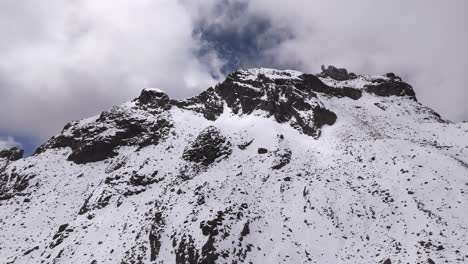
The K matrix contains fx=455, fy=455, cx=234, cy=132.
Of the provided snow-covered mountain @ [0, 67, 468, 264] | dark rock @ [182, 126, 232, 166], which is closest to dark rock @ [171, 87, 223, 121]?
snow-covered mountain @ [0, 67, 468, 264]

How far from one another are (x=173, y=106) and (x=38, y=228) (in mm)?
35865

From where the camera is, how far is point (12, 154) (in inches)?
3575

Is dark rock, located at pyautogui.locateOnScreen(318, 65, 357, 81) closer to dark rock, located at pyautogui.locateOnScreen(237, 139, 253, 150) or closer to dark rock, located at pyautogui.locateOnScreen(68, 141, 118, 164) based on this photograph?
dark rock, located at pyautogui.locateOnScreen(237, 139, 253, 150)

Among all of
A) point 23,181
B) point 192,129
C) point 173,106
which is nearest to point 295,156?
point 192,129

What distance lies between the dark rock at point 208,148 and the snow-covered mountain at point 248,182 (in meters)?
0.19

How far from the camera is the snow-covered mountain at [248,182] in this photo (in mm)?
47188

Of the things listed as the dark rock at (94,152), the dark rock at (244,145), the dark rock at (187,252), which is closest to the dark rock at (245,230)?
the dark rock at (187,252)

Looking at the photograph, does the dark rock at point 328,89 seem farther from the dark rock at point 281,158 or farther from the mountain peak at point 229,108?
the dark rock at point 281,158

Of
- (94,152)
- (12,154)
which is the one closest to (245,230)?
(94,152)

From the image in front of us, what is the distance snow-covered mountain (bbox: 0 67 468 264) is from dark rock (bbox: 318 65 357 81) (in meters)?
14.3

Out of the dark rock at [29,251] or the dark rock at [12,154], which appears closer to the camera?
the dark rock at [29,251]

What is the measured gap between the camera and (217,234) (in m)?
47.7

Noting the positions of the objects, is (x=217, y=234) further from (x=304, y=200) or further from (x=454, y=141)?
(x=454, y=141)

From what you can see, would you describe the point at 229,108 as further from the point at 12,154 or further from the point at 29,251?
the point at 12,154
